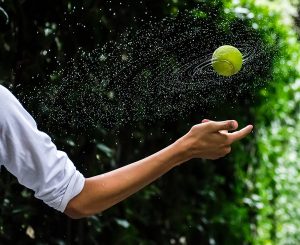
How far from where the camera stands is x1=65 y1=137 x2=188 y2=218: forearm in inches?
61.9

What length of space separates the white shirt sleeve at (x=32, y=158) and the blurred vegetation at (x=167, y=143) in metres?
1.10

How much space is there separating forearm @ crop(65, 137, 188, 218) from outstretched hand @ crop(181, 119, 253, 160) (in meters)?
0.06

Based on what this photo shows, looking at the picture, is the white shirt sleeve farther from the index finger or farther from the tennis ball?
the tennis ball

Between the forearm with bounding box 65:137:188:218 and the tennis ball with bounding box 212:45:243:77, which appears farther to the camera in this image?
the tennis ball with bounding box 212:45:243:77

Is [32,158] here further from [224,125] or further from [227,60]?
[227,60]

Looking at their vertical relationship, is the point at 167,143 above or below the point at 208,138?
above

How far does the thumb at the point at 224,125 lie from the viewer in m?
1.61

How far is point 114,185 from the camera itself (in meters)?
1.58

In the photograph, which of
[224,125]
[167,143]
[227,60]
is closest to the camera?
[224,125]

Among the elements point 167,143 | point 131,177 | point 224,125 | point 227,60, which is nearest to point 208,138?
point 224,125

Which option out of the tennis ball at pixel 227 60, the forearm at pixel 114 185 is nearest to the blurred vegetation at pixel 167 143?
the tennis ball at pixel 227 60

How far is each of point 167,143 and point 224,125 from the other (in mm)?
2037

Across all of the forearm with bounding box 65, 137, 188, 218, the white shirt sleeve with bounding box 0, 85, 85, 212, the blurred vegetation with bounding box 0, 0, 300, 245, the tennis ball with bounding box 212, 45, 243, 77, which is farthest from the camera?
the blurred vegetation with bounding box 0, 0, 300, 245

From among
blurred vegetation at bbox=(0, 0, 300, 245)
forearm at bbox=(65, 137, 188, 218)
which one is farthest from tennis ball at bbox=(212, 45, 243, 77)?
forearm at bbox=(65, 137, 188, 218)
